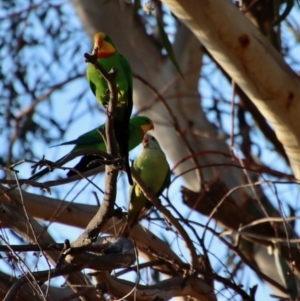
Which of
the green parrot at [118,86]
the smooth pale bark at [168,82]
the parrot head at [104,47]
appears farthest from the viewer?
the smooth pale bark at [168,82]

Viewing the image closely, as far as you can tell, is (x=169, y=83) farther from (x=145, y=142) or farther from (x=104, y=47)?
(x=104, y=47)

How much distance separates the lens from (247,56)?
7.33 feet

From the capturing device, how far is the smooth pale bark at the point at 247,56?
2.17 m

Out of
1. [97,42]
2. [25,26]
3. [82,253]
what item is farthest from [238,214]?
[25,26]

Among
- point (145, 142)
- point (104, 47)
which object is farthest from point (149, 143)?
point (104, 47)

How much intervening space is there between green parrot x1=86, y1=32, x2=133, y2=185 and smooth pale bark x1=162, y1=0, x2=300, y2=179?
294 millimetres

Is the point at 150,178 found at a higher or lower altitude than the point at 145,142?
lower

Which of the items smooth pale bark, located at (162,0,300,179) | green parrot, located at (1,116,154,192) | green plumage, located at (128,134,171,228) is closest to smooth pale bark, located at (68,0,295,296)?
green parrot, located at (1,116,154,192)

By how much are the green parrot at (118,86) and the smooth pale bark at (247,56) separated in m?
0.29

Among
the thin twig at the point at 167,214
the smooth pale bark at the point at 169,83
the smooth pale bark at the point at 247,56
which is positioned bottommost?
the thin twig at the point at 167,214

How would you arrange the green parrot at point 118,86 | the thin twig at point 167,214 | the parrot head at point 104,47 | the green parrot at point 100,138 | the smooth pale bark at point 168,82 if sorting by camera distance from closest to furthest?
the thin twig at point 167,214 → the green parrot at point 118,86 → the parrot head at point 104,47 → the green parrot at point 100,138 → the smooth pale bark at point 168,82

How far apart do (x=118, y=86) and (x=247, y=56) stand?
0.43 metres

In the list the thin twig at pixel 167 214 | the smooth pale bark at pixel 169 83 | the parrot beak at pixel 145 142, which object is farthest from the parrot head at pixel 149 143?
the smooth pale bark at pixel 169 83

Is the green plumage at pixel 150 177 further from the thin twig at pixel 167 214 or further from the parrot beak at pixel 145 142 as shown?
the thin twig at pixel 167 214
